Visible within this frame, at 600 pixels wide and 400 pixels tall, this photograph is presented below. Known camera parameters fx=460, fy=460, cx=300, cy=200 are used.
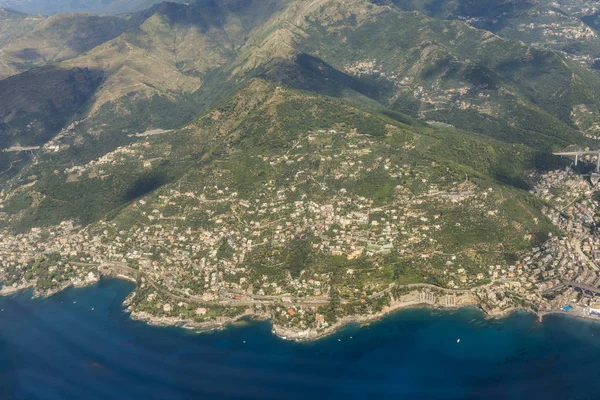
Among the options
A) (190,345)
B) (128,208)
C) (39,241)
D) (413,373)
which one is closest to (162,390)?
(190,345)

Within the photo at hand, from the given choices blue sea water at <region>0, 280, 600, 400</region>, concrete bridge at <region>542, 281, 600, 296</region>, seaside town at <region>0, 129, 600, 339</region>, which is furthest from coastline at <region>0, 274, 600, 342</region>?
concrete bridge at <region>542, 281, 600, 296</region>

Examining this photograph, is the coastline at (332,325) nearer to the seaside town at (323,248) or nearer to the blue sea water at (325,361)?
the seaside town at (323,248)

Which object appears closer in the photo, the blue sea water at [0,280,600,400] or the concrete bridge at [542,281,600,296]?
the blue sea water at [0,280,600,400]

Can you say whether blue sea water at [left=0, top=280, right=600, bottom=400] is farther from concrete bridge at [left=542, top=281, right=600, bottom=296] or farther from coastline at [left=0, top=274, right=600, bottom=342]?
concrete bridge at [left=542, top=281, right=600, bottom=296]

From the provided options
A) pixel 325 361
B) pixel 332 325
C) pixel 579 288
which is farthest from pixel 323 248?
pixel 579 288

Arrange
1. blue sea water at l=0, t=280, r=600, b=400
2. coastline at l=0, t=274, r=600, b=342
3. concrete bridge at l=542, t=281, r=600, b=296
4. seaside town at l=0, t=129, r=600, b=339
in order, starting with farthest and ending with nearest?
seaside town at l=0, t=129, r=600, b=339, concrete bridge at l=542, t=281, r=600, b=296, coastline at l=0, t=274, r=600, b=342, blue sea water at l=0, t=280, r=600, b=400

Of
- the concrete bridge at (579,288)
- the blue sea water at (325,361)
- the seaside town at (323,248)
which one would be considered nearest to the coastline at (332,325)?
the seaside town at (323,248)

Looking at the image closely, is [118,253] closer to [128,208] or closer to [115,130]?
[128,208]
